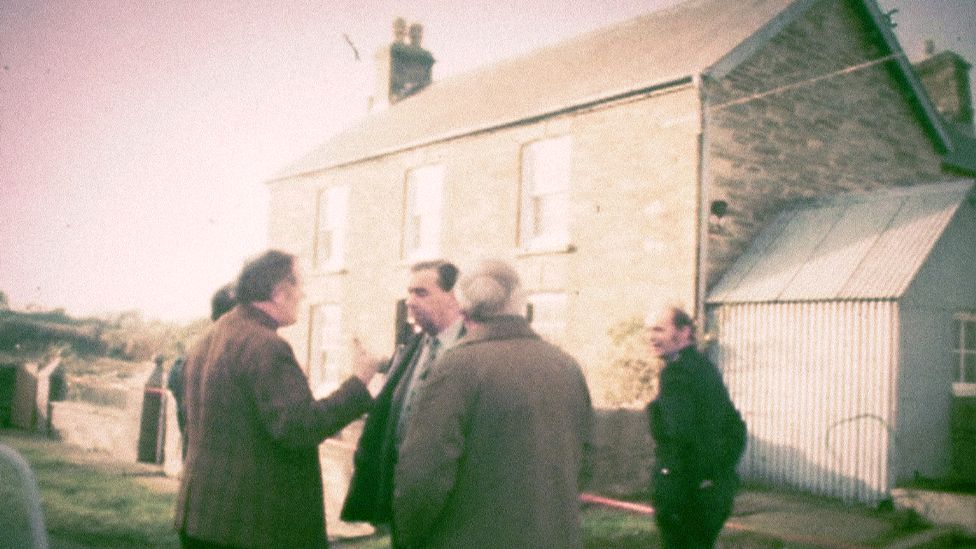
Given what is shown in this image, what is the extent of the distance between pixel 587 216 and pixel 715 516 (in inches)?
355

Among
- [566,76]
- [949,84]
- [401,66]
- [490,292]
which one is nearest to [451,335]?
[490,292]

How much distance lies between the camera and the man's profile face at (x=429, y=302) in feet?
10.9

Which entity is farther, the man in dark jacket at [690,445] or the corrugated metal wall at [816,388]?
the corrugated metal wall at [816,388]

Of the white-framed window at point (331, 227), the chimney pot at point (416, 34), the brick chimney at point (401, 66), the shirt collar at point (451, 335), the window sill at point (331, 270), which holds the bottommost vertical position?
the shirt collar at point (451, 335)

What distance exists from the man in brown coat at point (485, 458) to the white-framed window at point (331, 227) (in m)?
15.2

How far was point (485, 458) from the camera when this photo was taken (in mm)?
2514

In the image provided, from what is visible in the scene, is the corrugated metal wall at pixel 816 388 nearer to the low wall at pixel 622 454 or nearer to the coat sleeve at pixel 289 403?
the low wall at pixel 622 454

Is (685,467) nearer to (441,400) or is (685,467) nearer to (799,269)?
(441,400)

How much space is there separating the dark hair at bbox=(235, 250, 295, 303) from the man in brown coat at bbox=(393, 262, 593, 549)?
90 cm

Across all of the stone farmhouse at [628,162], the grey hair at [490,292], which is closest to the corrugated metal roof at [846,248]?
the stone farmhouse at [628,162]

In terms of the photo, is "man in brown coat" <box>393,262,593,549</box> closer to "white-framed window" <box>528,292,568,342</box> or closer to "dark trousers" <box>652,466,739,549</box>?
"dark trousers" <box>652,466,739,549</box>

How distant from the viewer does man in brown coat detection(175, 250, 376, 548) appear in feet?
9.11

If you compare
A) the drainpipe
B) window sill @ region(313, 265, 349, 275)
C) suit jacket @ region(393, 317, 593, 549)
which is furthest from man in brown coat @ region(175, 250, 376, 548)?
window sill @ region(313, 265, 349, 275)

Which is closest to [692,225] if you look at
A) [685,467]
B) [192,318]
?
[685,467]
